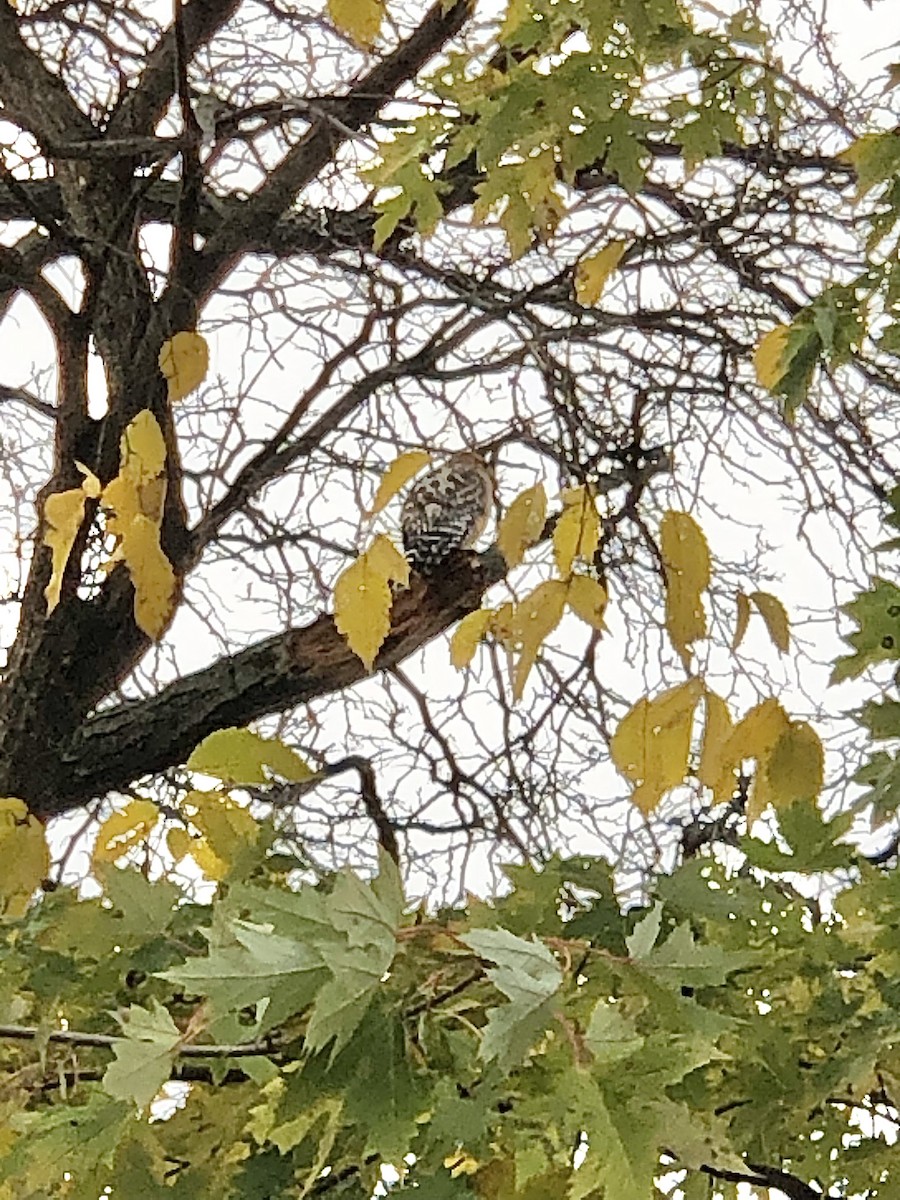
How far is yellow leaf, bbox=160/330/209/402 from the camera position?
871mm

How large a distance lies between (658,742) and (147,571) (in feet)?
1.07

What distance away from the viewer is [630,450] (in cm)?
92

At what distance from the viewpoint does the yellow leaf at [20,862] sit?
0.63 meters

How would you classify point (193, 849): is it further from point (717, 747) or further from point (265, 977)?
point (265, 977)

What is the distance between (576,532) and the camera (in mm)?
780

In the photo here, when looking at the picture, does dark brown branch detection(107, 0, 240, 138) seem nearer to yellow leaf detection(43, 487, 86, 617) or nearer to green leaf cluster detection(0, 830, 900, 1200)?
yellow leaf detection(43, 487, 86, 617)

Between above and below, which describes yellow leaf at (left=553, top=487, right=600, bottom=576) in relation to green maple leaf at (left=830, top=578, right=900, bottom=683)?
above

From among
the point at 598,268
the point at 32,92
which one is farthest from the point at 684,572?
the point at 32,92

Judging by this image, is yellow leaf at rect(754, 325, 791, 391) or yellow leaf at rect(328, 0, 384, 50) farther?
yellow leaf at rect(754, 325, 791, 391)

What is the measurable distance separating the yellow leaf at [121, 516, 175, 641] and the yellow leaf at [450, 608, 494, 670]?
185mm

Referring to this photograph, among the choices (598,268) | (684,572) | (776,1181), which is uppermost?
(598,268)

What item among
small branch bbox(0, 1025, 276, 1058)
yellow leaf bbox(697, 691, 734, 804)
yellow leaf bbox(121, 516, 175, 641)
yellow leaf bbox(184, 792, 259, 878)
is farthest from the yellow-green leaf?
small branch bbox(0, 1025, 276, 1058)

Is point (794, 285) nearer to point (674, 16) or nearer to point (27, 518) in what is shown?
point (674, 16)

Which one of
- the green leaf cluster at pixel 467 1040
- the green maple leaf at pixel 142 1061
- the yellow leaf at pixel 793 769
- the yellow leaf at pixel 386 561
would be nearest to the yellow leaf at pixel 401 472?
the yellow leaf at pixel 386 561
